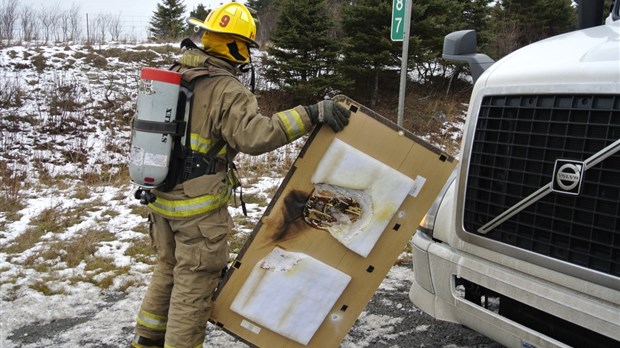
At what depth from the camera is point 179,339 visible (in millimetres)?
2740

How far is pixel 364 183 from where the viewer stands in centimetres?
265

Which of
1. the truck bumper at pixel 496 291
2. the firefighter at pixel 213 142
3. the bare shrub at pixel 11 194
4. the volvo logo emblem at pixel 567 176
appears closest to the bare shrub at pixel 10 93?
the bare shrub at pixel 11 194

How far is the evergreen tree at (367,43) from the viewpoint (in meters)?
13.4

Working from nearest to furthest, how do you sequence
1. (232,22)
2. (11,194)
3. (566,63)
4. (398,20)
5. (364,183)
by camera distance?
(566,63), (364,183), (232,22), (398,20), (11,194)

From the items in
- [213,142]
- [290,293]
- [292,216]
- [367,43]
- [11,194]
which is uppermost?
[367,43]

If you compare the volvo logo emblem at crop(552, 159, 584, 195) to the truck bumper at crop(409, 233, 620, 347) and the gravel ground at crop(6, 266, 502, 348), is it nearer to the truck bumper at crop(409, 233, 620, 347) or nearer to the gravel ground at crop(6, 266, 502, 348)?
the truck bumper at crop(409, 233, 620, 347)

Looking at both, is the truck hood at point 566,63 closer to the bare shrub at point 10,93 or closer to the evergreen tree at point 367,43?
the evergreen tree at point 367,43

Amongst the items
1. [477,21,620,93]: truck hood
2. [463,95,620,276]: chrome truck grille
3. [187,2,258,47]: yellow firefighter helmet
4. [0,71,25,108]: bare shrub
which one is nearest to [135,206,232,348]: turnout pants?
[187,2,258,47]: yellow firefighter helmet

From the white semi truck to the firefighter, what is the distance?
770 mm

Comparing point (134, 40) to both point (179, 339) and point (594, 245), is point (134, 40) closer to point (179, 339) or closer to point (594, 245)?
point (179, 339)

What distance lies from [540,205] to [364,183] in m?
0.86

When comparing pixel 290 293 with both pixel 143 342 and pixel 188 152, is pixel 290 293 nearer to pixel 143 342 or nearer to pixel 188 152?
pixel 188 152

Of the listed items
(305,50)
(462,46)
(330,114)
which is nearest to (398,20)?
(462,46)

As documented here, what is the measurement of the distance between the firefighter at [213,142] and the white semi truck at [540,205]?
770mm
